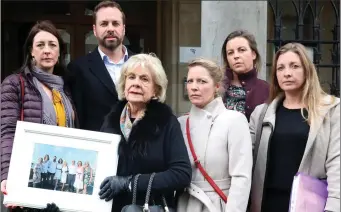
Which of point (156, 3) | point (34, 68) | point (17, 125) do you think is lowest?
point (17, 125)

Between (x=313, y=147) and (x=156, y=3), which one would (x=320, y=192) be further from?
(x=156, y=3)

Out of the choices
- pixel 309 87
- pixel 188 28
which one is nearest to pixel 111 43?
pixel 309 87

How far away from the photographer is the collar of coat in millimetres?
3654

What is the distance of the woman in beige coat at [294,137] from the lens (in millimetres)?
3693

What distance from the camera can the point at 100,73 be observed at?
14.7 ft

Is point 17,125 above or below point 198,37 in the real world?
below

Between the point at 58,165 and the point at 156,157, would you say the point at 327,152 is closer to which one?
the point at 156,157

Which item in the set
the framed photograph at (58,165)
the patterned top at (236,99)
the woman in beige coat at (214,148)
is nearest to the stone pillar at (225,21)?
the patterned top at (236,99)

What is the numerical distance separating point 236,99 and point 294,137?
78 centimetres

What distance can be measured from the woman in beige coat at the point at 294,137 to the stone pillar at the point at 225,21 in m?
2.55

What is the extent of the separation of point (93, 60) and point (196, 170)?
4.48 feet

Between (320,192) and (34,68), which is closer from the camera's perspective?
(320,192)

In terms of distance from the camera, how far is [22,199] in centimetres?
362

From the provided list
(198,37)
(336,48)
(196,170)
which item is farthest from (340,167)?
(198,37)
